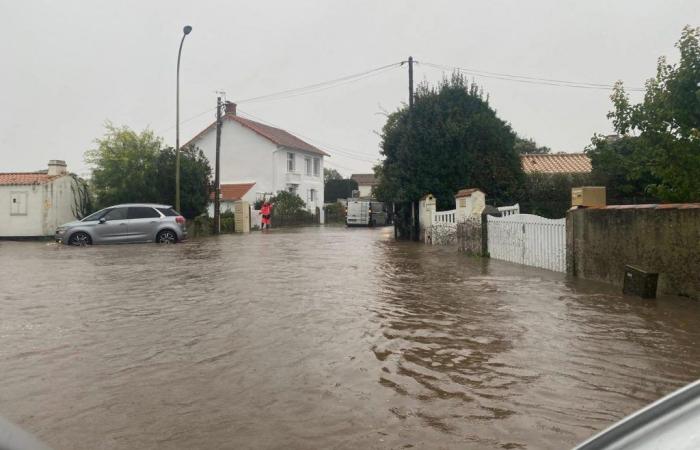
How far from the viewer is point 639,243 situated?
9.19 m

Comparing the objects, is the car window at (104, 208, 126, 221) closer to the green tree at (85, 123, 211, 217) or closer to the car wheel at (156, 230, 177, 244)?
the car wheel at (156, 230, 177, 244)

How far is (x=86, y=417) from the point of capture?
4207mm

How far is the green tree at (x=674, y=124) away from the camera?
1047cm

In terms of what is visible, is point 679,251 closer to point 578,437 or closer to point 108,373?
point 578,437

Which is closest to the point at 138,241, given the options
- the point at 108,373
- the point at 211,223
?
the point at 211,223

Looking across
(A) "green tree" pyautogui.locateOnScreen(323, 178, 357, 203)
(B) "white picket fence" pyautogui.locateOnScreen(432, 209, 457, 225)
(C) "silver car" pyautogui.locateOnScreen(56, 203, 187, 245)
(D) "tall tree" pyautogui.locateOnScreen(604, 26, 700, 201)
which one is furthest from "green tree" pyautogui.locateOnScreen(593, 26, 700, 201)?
(A) "green tree" pyautogui.locateOnScreen(323, 178, 357, 203)

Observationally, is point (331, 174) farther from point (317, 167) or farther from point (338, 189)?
point (317, 167)

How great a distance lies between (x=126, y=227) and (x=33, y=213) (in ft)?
31.0

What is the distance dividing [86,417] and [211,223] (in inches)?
1160

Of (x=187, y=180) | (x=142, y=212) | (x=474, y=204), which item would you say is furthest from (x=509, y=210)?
(x=187, y=180)

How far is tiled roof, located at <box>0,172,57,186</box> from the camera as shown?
29672 millimetres

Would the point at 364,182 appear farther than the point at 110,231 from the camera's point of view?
Yes

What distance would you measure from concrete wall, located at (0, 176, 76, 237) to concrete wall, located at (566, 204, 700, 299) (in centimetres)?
2564

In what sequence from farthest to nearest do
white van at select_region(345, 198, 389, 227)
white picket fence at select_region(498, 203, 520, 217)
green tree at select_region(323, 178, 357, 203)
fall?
green tree at select_region(323, 178, 357, 203)
white van at select_region(345, 198, 389, 227)
white picket fence at select_region(498, 203, 520, 217)
